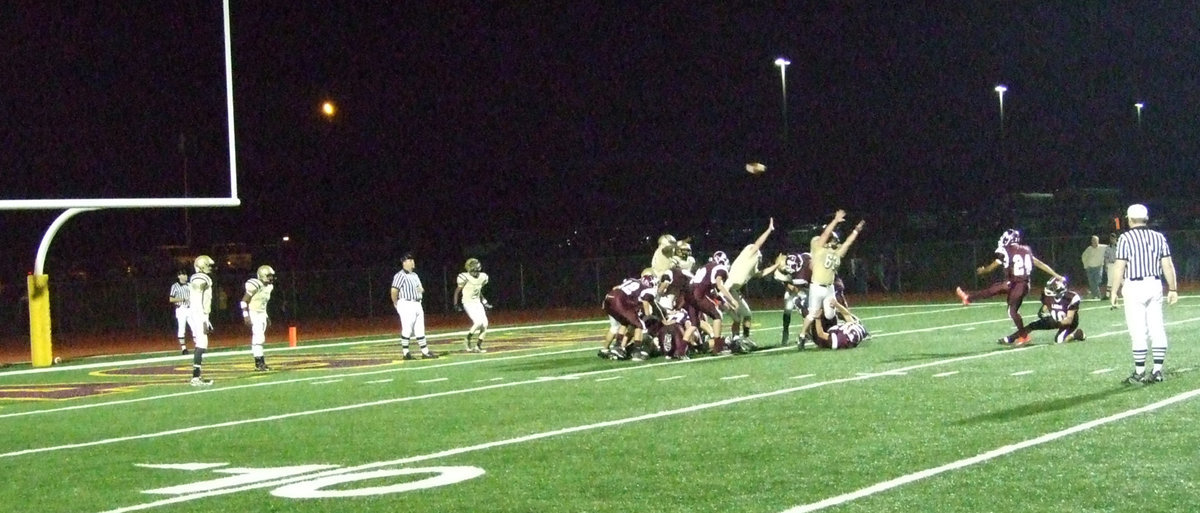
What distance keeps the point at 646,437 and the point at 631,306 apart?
804 cm

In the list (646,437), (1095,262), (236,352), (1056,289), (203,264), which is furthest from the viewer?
(1095,262)

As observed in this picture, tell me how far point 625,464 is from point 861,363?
7.69 metres

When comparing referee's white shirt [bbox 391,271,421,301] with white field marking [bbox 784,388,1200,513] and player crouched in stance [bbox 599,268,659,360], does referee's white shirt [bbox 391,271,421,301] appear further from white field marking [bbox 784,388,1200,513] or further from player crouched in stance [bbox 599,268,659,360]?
white field marking [bbox 784,388,1200,513]

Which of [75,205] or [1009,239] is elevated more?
[75,205]

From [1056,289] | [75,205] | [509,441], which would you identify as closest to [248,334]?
[75,205]

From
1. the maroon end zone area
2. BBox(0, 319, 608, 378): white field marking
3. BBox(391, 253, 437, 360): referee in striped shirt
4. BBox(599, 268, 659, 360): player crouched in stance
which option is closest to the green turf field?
BBox(599, 268, 659, 360): player crouched in stance

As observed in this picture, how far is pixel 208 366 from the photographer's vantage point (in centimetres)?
2205

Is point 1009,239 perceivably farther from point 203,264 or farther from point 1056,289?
point 203,264

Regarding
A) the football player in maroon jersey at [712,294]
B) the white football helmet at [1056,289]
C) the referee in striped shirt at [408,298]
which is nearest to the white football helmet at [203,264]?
the referee in striped shirt at [408,298]

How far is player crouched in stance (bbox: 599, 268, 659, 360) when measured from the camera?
18.1 meters

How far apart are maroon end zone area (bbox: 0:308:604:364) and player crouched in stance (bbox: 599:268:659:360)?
8641 millimetres

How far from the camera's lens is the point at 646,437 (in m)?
10.1

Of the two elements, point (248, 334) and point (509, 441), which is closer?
point (509, 441)

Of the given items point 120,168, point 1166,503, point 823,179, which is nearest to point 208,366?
point 120,168
